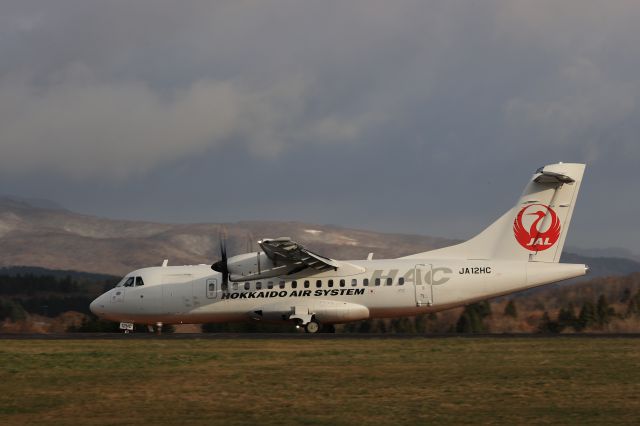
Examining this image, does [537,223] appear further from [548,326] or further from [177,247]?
[177,247]

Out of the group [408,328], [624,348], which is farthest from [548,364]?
[408,328]

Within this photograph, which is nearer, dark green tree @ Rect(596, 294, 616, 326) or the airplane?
the airplane

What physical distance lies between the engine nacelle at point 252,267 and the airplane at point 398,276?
0.04m

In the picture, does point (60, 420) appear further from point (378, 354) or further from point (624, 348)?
point (624, 348)

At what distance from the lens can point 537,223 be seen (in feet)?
124

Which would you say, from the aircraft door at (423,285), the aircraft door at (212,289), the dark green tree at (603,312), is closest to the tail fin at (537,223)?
the aircraft door at (423,285)

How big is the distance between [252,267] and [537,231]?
425 inches

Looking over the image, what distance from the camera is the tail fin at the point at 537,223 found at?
37.5 meters

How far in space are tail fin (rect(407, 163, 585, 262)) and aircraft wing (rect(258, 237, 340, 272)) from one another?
520cm

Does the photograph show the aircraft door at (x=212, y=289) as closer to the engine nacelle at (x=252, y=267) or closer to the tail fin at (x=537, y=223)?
the engine nacelle at (x=252, y=267)

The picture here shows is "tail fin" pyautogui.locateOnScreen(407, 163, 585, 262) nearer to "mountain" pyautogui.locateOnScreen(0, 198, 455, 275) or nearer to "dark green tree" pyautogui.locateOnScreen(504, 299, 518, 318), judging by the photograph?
"dark green tree" pyautogui.locateOnScreen(504, 299, 518, 318)

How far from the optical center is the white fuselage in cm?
3684

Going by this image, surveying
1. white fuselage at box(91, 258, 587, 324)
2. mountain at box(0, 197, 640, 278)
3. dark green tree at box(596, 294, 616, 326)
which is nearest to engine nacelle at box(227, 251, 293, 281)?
white fuselage at box(91, 258, 587, 324)

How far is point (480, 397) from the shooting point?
1936cm
